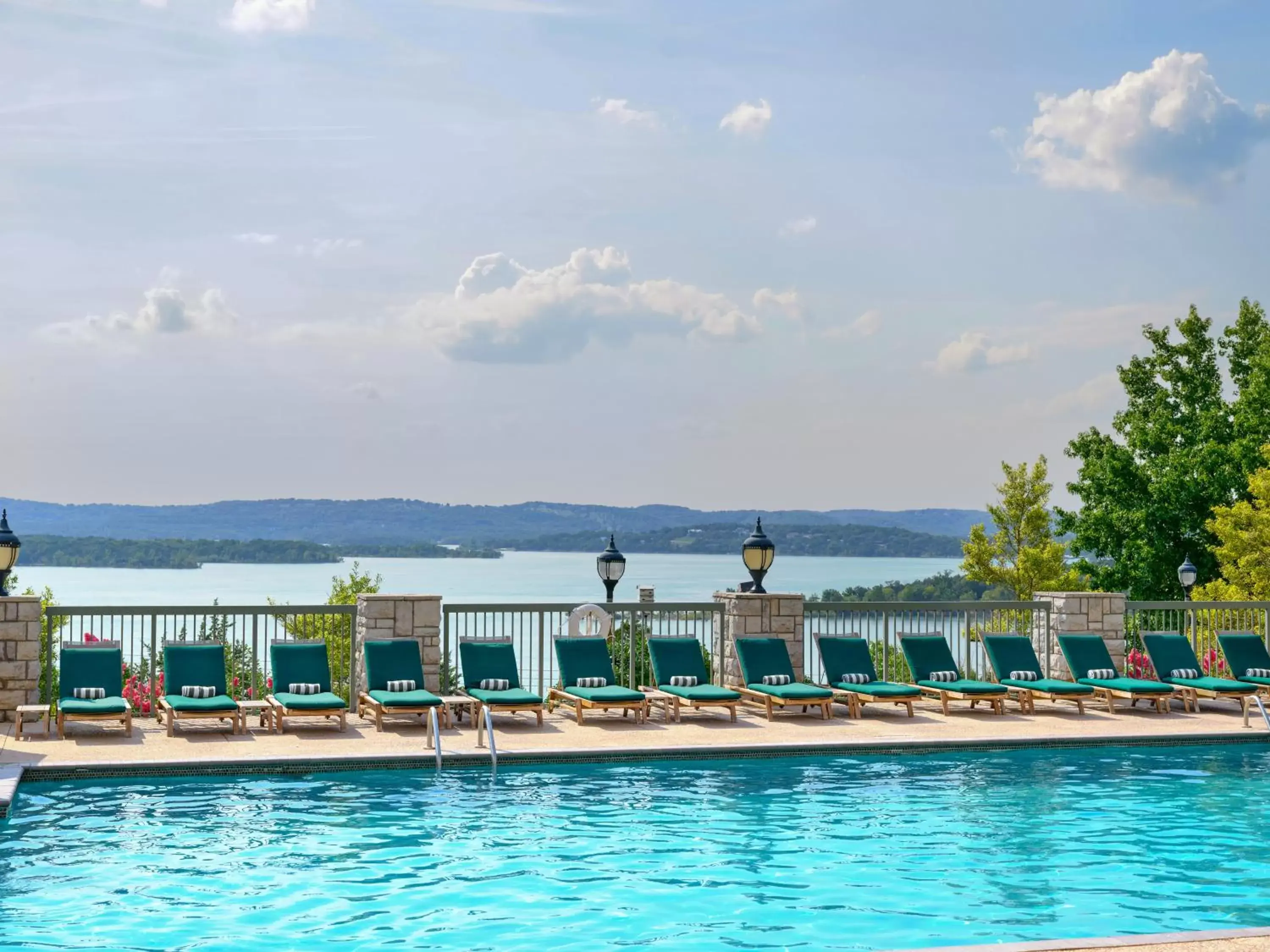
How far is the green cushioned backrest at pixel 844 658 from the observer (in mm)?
14031

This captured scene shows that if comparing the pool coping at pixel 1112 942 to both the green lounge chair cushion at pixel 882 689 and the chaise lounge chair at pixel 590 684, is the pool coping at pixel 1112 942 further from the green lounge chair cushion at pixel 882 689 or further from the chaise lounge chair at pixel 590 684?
the green lounge chair cushion at pixel 882 689

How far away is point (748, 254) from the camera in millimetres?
30578

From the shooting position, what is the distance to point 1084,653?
1488 cm

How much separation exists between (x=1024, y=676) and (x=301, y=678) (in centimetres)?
745

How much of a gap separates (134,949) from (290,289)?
2315 cm

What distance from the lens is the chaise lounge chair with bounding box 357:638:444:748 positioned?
484 inches

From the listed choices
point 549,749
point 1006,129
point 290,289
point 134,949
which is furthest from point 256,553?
point 134,949

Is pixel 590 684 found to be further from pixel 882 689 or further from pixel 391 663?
pixel 882 689

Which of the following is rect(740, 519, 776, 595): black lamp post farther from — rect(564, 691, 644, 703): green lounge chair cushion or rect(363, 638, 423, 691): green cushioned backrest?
rect(363, 638, 423, 691): green cushioned backrest

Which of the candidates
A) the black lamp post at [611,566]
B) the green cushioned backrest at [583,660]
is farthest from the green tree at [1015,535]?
the green cushioned backrest at [583,660]

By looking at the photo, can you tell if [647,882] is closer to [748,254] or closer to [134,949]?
[134,949]

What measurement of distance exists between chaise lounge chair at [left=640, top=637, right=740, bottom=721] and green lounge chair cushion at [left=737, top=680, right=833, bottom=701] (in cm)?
29

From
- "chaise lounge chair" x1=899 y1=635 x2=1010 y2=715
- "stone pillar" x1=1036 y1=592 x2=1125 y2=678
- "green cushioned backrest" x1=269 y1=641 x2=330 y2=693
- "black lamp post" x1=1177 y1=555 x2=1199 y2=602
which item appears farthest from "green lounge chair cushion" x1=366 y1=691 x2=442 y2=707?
"black lamp post" x1=1177 y1=555 x2=1199 y2=602

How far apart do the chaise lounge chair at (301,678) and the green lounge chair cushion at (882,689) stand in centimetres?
497
